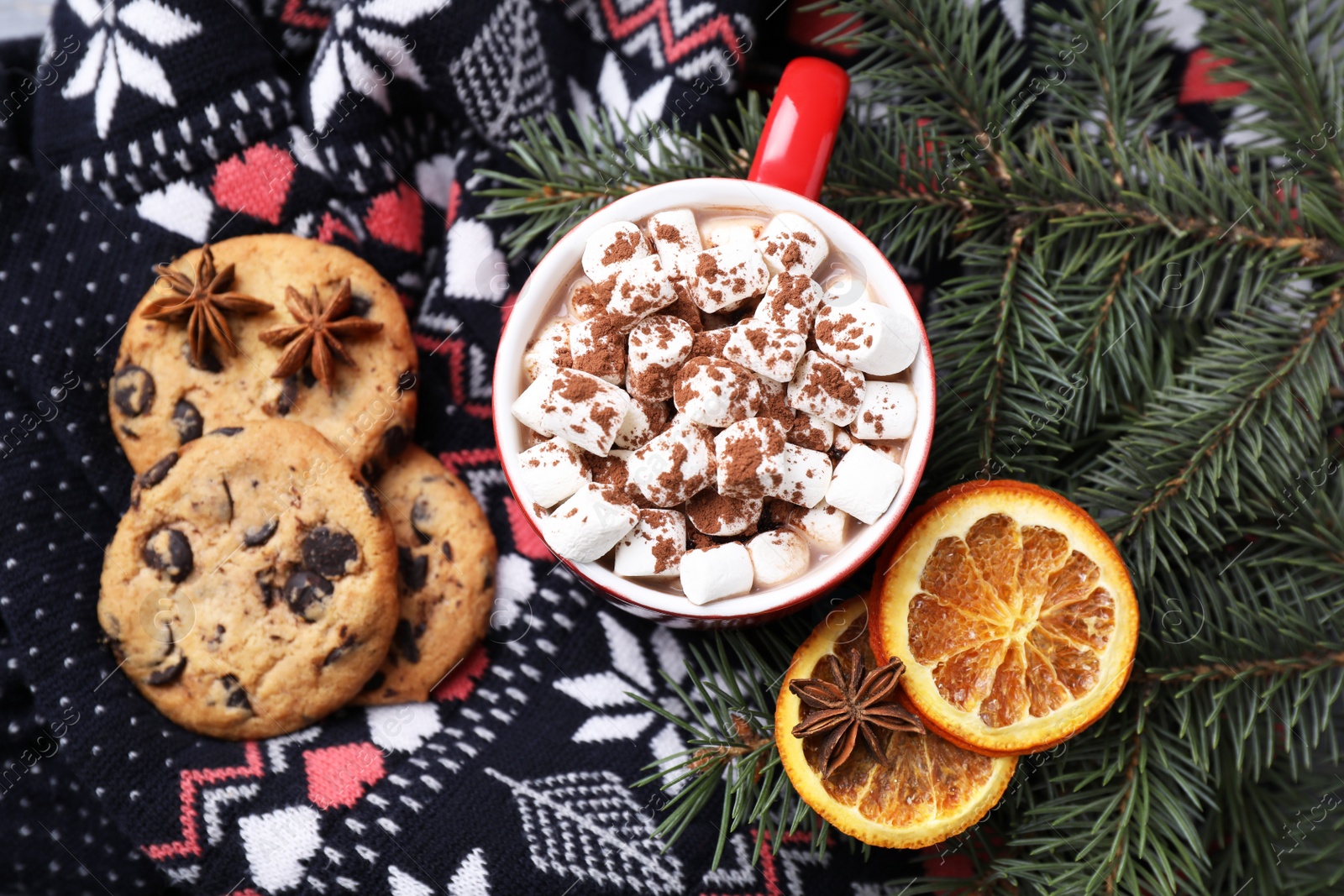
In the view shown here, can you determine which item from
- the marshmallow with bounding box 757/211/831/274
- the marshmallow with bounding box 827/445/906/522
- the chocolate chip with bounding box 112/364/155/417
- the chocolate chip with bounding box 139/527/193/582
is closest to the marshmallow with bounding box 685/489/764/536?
the marshmallow with bounding box 827/445/906/522

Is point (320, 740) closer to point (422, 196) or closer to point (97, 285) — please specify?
point (97, 285)

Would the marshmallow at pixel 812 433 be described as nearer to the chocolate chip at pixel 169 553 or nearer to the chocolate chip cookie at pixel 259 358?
the chocolate chip cookie at pixel 259 358

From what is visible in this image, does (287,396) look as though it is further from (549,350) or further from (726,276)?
(726,276)

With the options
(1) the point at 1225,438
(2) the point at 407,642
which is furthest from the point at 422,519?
(1) the point at 1225,438

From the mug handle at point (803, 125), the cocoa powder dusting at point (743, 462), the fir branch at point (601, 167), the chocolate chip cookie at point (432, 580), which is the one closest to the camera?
the cocoa powder dusting at point (743, 462)

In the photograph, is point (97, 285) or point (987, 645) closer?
point (987, 645)

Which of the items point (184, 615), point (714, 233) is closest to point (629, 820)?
point (184, 615)

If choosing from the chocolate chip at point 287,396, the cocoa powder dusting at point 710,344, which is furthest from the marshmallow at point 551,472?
the chocolate chip at point 287,396
